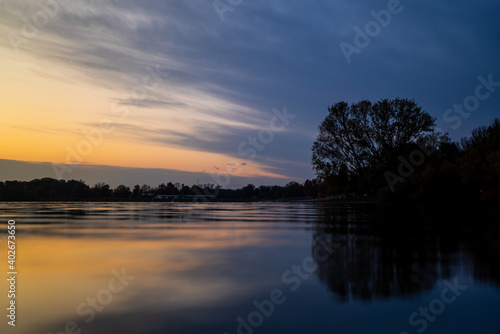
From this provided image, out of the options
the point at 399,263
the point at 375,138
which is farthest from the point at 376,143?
the point at 399,263

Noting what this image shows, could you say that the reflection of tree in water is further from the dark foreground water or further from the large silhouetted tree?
the large silhouetted tree

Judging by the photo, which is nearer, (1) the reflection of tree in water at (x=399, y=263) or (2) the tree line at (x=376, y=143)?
(1) the reflection of tree in water at (x=399, y=263)

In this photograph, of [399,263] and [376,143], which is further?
[376,143]

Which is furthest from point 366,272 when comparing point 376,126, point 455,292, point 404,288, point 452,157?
point 452,157

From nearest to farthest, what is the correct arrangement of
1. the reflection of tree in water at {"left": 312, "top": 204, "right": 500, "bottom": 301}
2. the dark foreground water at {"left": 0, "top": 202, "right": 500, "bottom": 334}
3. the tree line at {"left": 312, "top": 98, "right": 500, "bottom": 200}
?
the dark foreground water at {"left": 0, "top": 202, "right": 500, "bottom": 334}
the reflection of tree in water at {"left": 312, "top": 204, "right": 500, "bottom": 301}
the tree line at {"left": 312, "top": 98, "right": 500, "bottom": 200}

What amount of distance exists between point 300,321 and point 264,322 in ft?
1.74

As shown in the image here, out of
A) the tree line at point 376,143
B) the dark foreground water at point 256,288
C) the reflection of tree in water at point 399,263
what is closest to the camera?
the dark foreground water at point 256,288

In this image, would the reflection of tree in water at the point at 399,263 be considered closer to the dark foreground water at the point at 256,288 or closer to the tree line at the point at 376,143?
the dark foreground water at the point at 256,288

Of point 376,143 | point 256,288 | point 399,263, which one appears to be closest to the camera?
point 256,288

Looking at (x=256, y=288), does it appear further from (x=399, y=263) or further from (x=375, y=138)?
(x=375, y=138)

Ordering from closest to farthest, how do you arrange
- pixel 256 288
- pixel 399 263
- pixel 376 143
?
pixel 256 288, pixel 399 263, pixel 376 143

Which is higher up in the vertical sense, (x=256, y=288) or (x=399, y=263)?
(x=399, y=263)

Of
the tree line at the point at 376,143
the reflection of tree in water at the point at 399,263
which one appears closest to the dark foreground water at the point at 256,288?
the reflection of tree in water at the point at 399,263

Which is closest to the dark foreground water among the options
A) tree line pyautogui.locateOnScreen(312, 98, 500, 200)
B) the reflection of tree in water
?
the reflection of tree in water
